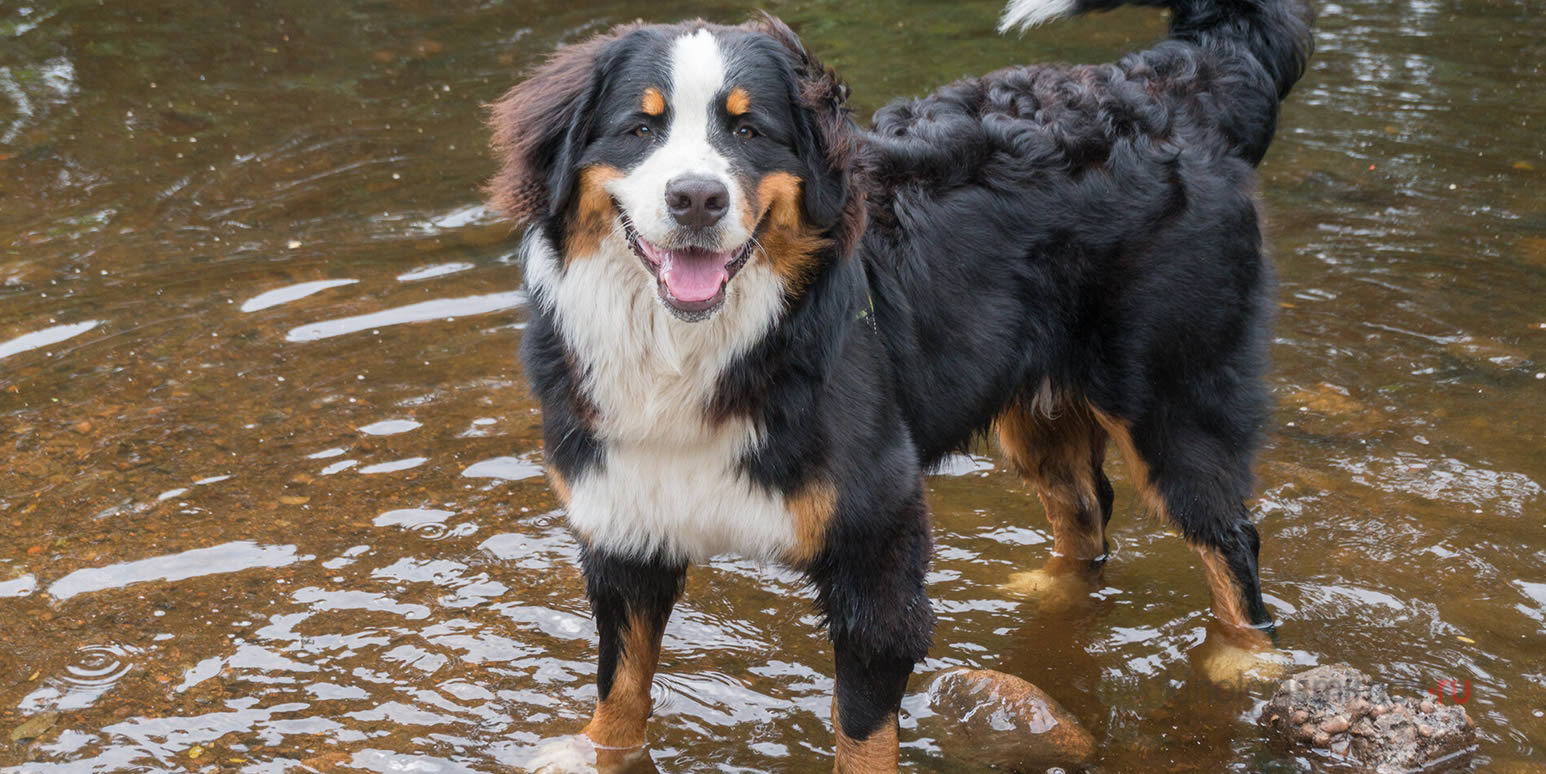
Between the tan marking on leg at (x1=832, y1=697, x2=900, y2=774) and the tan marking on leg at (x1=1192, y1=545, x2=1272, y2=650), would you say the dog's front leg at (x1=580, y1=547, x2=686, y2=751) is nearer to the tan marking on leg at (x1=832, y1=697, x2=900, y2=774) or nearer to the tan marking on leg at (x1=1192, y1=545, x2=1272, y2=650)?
the tan marking on leg at (x1=832, y1=697, x2=900, y2=774)

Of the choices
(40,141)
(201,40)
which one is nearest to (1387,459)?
(40,141)

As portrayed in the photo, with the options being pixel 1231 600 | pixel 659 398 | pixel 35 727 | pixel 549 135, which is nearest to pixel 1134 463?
pixel 1231 600

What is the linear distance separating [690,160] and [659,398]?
58 cm

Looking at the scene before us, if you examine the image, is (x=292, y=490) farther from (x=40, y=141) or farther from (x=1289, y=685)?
(x=40, y=141)

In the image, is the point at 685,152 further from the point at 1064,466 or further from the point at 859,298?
the point at 1064,466

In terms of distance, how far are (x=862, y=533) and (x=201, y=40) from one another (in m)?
8.34

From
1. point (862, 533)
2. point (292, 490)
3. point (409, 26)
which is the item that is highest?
point (409, 26)

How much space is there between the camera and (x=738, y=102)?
319 centimetres

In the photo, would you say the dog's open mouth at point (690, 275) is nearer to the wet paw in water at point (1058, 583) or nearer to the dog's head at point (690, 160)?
the dog's head at point (690, 160)

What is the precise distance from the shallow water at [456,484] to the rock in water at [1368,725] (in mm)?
98

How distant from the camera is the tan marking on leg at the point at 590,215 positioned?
3211 millimetres

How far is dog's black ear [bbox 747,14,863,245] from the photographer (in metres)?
3.31

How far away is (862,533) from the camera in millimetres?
3422

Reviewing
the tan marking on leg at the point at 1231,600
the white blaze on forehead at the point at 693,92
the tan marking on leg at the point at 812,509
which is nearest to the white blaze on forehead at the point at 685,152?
the white blaze on forehead at the point at 693,92
